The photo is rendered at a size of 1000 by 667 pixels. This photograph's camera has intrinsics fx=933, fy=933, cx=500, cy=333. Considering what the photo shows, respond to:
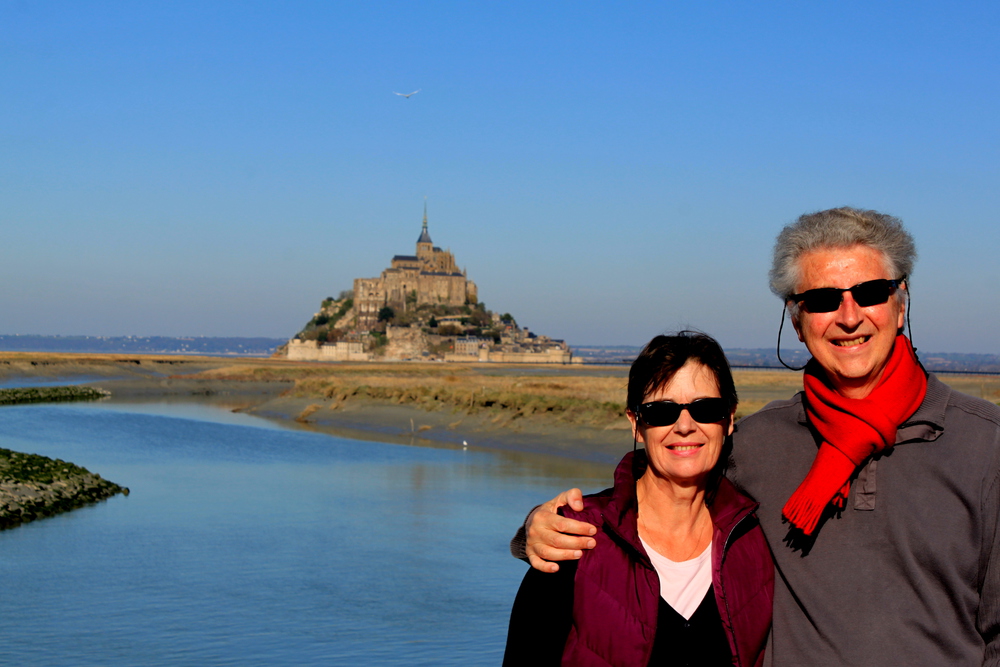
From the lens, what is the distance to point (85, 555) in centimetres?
848

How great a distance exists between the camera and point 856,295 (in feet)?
6.64

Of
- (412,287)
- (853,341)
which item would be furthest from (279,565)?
(412,287)

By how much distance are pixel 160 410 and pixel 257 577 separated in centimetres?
2408

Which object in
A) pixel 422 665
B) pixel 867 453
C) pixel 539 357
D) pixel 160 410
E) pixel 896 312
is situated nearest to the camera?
pixel 867 453

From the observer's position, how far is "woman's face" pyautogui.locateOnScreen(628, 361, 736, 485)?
6.81ft

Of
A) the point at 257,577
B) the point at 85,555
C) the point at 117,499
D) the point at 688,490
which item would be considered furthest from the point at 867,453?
the point at 117,499

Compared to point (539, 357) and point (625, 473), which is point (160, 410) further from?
point (539, 357)

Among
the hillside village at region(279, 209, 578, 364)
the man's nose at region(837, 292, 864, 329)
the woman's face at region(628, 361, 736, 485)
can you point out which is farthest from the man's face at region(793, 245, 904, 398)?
the hillside village at region(279, 209, 578, 364)

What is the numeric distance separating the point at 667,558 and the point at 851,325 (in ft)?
2.12

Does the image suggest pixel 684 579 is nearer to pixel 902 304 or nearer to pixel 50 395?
pixel 902 304

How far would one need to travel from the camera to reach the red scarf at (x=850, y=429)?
1.89 metres

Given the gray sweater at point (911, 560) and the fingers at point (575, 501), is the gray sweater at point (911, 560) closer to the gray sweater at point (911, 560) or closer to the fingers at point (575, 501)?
the gray sweater at point (911, 560)

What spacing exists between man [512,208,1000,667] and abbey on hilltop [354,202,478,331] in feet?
364

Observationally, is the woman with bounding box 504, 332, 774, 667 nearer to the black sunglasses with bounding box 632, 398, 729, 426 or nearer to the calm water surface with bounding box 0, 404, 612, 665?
the black sunglasses with bounding box 632, 398, 729, 426
